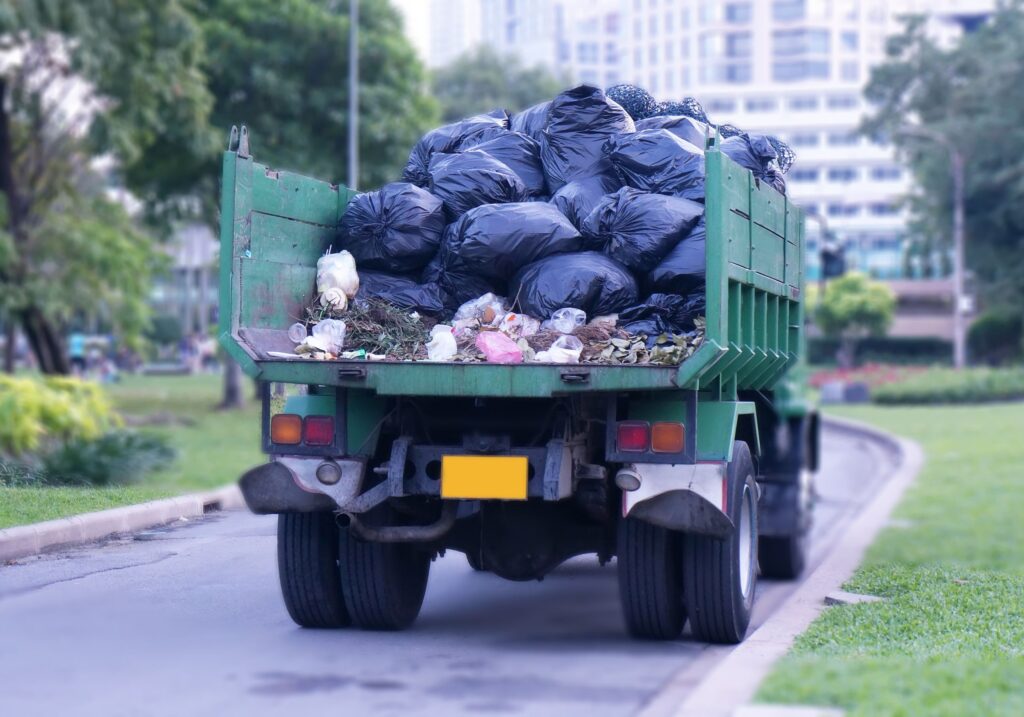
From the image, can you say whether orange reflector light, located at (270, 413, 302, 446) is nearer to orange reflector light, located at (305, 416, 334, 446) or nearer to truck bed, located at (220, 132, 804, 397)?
orange reflector light, located at (305, 416, 334, 446)

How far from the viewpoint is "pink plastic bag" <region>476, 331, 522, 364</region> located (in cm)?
580

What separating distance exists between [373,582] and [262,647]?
1.98ft

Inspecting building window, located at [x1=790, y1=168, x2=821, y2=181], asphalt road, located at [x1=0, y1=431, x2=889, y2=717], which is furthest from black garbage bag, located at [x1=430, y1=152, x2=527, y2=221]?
Answer: building window, located at [x1=790, y1=168, x2=821, y2=181]

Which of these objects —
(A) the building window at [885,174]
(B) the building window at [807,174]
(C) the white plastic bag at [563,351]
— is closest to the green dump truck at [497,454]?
(C) the white plastic bag at [563,351]

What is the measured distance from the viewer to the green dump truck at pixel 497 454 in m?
5.53

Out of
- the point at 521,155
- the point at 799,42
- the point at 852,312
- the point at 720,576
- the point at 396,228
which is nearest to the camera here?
the point at 720,576

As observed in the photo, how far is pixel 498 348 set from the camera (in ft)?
19.2

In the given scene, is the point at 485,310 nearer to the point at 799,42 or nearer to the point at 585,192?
the point at 585,192

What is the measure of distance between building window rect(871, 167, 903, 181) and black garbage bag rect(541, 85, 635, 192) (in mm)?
97004

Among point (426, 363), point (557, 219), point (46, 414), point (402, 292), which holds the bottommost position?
point (46, 414)

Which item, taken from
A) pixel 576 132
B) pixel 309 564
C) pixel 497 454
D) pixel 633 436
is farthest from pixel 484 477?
pixel 576 132

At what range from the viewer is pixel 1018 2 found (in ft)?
121

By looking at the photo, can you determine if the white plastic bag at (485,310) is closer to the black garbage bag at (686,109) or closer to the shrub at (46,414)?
the black garbage bag at (686,109)

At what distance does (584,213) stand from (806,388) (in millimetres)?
5213
